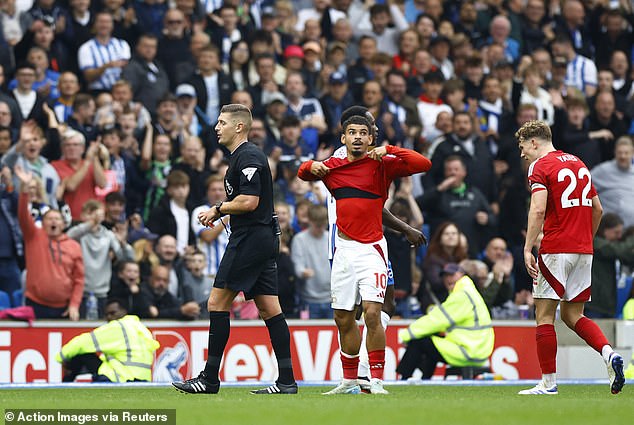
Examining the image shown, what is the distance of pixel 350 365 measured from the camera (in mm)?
12266

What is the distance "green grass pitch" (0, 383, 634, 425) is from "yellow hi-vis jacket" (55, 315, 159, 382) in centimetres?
149

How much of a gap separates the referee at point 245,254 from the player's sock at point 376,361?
68 centimetres

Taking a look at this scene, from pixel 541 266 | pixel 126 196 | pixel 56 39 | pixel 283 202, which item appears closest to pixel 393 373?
pixel 283 202

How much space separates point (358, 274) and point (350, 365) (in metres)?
0.82

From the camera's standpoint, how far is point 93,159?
17844 millimetres

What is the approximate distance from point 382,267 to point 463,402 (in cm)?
140

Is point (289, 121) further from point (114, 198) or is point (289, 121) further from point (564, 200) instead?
point (564, 200)

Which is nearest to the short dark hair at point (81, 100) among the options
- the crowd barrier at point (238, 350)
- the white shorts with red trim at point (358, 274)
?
the crowd barrier at point (238, 350)

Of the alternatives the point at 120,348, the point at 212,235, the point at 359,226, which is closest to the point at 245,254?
the point at 359,226

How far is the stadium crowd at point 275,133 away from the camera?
17.2m

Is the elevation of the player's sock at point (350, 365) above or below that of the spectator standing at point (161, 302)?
below

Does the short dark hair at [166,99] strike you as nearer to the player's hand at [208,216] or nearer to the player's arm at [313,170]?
the player's arm at [313,170]

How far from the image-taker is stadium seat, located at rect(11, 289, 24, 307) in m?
16.8

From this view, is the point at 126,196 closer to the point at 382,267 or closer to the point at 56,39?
the point at 56,39
